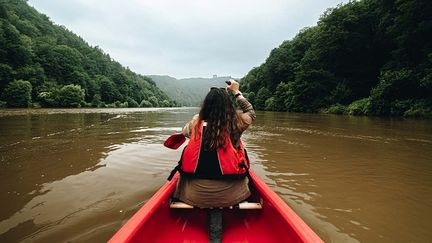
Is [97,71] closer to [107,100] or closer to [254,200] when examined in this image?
[107,100]

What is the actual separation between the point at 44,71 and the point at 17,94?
20.9 metres

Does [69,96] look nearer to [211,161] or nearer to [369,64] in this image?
[369,64]

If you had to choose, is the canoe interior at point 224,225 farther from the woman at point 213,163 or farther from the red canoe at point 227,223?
the woman at point 213,163

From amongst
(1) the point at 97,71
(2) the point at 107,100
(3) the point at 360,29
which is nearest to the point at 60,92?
(2) the point at 107,100

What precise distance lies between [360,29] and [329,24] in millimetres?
4564

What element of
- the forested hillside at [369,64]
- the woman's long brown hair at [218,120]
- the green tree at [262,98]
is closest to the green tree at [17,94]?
the forested hillside at [369,64]

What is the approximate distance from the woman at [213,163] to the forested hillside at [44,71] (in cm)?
4648

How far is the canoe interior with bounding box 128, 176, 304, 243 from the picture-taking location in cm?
216

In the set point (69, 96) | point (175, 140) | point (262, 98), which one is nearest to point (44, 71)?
point (69, 96)

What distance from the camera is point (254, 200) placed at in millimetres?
2973

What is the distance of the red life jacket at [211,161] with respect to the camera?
2340mm

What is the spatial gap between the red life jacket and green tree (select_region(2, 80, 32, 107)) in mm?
49093

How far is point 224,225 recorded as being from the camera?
2.64 metres

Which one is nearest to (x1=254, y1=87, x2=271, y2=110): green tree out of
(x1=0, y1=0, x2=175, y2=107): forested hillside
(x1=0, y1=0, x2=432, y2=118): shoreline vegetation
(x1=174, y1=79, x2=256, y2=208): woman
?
(x1=0, y1=0, x2=432, y2=118): shoreline vegetation
